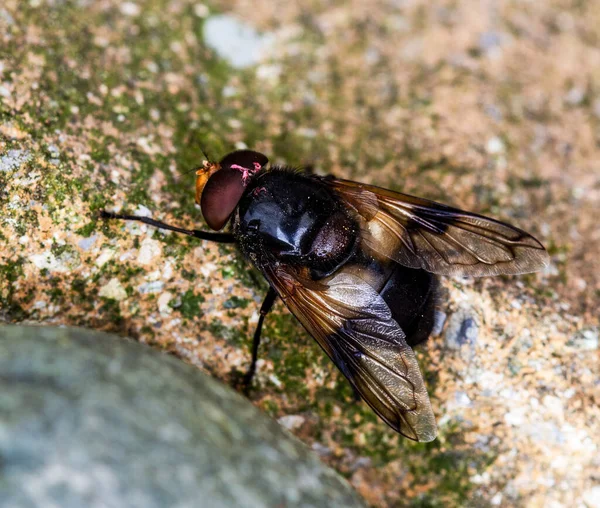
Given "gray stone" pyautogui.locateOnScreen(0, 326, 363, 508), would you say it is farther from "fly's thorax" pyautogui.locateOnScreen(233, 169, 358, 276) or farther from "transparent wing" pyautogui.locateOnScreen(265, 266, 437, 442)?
"fly's thorax" pyautogui.locateOnScreen(233, 169, 358, 276)

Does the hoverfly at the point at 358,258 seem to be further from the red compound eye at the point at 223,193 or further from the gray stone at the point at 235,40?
the gray stone at the point at 235,40

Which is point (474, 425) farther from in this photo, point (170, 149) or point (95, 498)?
point (170, 149)

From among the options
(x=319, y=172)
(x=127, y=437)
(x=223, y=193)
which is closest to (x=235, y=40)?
(x=319, y=172)

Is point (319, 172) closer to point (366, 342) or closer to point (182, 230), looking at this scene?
point (182, 230)

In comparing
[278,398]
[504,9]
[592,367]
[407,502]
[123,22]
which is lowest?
[407,502]

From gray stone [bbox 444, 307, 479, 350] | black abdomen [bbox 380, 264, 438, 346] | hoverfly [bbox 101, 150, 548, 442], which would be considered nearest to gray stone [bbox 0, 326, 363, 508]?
hoverfly [bbox 101, 150, 548, 442]

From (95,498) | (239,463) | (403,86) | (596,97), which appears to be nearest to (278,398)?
(239,463)
